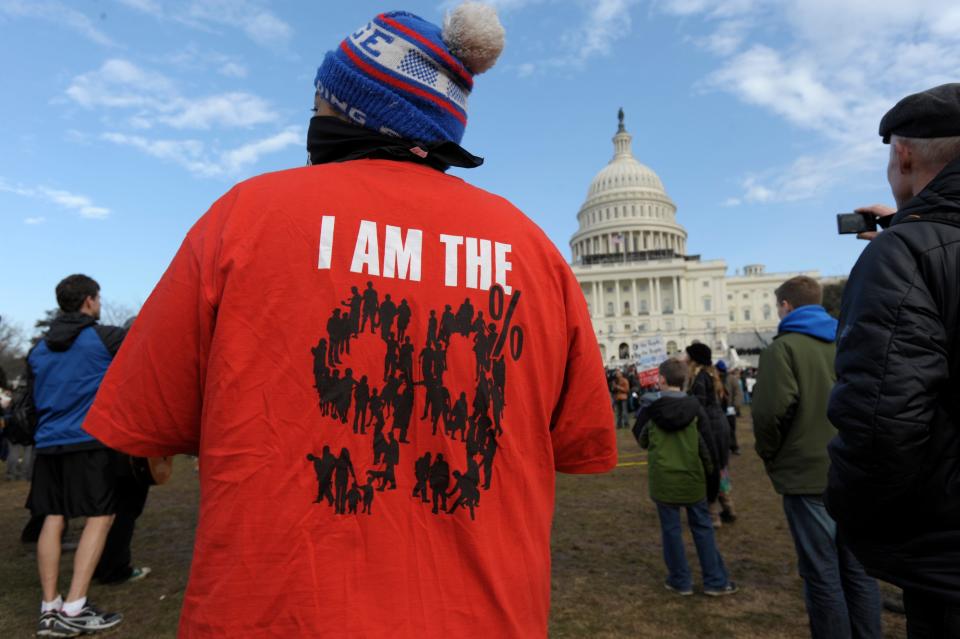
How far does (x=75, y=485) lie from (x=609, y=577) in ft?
13.0

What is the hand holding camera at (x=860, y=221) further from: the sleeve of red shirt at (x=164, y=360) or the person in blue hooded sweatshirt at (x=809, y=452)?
the sleeve of red shirt at (x=164, y=360)

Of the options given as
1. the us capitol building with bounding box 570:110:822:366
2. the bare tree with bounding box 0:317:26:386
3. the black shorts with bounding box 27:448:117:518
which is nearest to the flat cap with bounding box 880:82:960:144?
the black shorts with bounding box 27:448:117:518

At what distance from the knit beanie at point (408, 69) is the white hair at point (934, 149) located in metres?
1.40

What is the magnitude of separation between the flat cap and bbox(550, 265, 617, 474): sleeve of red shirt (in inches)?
51.3

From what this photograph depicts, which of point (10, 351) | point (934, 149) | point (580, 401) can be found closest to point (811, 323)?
point (934, 149)

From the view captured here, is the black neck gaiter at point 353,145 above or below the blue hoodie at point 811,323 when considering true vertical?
above

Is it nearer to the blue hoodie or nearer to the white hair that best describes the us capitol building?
the blue hoodie

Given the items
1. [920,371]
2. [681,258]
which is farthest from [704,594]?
[681,258]

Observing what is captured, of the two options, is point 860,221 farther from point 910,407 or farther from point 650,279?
point 650,279

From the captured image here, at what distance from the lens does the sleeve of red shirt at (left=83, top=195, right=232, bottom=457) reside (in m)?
1.17

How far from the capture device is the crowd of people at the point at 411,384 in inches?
43.7

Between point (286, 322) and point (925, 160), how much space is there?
1972 millimetres

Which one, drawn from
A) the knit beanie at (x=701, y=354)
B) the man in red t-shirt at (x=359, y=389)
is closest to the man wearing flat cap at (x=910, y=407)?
the man in red t-shirt at (x=359, y=389)

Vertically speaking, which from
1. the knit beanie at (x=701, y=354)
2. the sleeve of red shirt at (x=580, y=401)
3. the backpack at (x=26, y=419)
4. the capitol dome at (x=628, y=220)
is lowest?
the backpack at (x=26, y=419)
